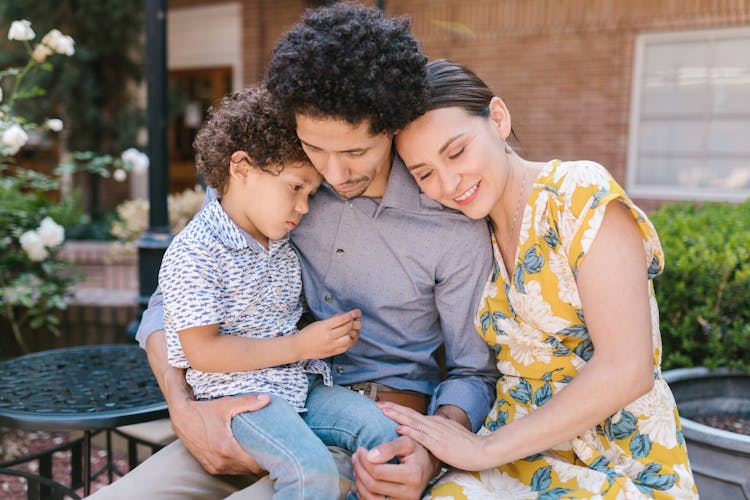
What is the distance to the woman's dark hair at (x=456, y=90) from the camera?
5.66 feet

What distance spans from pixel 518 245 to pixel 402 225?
40cm

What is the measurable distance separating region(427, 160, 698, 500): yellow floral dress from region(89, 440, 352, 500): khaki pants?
415mm

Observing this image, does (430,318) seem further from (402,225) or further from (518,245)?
(518,245)

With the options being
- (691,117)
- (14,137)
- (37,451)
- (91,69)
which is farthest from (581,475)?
(91,69)

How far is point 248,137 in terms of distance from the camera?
5.98ft

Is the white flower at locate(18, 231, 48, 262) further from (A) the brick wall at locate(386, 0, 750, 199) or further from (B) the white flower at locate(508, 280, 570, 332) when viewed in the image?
(A) the brick wall at locate(386, 0, 750, 199)

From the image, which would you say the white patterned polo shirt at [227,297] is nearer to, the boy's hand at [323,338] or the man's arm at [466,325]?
the boy's hand at [323,338]

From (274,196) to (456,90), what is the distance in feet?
1.84

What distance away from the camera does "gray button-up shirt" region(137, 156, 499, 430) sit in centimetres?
195

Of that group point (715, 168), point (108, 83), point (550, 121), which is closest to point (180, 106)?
point (108, 83)

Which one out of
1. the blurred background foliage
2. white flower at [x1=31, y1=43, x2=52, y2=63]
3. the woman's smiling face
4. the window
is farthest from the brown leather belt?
the blurred background foliage

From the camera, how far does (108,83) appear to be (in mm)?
9586

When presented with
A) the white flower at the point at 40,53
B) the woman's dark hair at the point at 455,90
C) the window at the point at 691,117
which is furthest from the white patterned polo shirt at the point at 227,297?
the window at the point at 691,117

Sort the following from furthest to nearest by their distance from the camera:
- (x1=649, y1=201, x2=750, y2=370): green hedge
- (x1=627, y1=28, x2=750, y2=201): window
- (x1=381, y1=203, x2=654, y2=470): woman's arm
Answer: (x1=627, y1=28, x2=750, y2=201): window < (x1=649, y1=201, x2=750, y2=370): green hedge < (x1=381, y1=203, x2=654, y2=470): woman's arm
